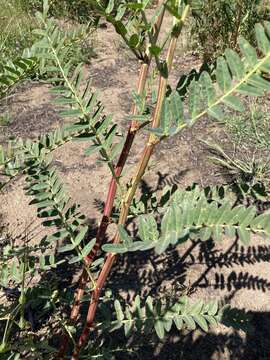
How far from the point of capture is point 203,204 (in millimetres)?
705

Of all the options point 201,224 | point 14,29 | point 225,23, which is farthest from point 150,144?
point 14,29

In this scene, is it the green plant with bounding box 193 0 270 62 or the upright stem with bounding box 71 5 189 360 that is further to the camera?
the green plant with bounding box 193 0 270 62

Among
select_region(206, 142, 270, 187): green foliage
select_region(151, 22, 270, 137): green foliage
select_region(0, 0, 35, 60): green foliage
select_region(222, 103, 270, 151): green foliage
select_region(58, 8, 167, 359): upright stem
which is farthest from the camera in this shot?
select_region(0, 0, 35, 60): green foliage

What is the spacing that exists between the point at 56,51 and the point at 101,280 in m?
0.45

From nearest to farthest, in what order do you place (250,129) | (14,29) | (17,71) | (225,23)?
(17,71) → (250,129) → (225,23) → (14,29)

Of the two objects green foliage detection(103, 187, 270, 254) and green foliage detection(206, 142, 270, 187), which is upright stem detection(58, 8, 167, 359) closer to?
green foliage detection(103, 187, 270, 254)

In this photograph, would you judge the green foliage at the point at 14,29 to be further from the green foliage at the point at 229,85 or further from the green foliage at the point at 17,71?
the green foliage at the point at 229,85

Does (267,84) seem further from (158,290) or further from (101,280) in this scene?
(158,290)

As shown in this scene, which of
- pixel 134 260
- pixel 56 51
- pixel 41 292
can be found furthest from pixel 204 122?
pixel 56 51

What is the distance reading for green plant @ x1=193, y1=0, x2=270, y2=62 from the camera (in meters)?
3.10

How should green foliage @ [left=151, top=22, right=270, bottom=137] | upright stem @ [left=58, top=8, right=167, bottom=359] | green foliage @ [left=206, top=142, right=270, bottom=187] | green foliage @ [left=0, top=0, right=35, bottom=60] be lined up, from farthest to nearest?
green foliage @ [left=0, top=0, right=35, bottom=60] < green foliage @ [left=206, top=142, right=270, bottom=187] < upright stem @ [left=58, top=8, right=167, bottom=359] < green foliage @ [left=151, top=22, right=270, bottom=137]

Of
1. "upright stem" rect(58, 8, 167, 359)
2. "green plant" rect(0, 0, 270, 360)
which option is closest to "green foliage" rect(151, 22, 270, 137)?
"green plant" rect(0, 0, 270, 360)

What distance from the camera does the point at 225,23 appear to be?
3203mm

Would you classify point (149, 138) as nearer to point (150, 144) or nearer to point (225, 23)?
point (150, 144)
